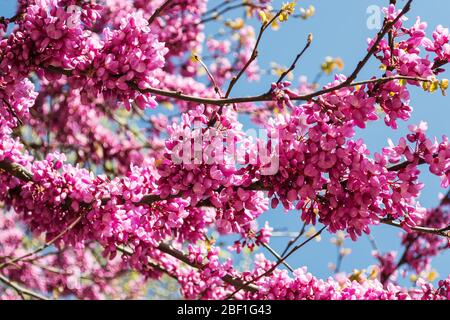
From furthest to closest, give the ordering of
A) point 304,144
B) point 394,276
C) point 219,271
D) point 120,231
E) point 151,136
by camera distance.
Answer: point 151,136 < point 394,276 < point 219,271 < point 120,231 < point 304,144

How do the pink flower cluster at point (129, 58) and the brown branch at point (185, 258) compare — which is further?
the brown branch at point (185, 258)

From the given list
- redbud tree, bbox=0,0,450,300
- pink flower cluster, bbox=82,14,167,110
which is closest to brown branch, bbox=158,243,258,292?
redbud tree, bbox=0,0,450,300

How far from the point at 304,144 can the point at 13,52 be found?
1715 mm

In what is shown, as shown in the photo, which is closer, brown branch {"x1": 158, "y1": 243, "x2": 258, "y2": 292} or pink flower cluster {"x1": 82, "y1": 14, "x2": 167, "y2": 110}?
pink flower cluster {"x1": 82, "y1": 14, "x2": 167, "y2": 110}

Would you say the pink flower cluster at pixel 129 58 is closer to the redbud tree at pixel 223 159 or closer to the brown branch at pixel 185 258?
the redbud tree at pixel 223 159

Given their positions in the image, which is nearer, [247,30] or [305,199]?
[305,199]

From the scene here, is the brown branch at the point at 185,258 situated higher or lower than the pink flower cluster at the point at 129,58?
lower

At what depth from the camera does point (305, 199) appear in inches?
112

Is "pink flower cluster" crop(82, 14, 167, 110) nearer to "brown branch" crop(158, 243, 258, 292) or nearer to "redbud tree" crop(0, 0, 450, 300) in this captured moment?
"redbud tree" crop(0, 0, 450, 300)

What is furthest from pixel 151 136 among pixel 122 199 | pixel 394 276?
pixel 122 199

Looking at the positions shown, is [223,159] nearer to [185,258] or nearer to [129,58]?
[129,58]

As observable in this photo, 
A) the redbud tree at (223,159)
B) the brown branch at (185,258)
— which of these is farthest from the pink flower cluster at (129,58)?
the brown branch at (185,258)
